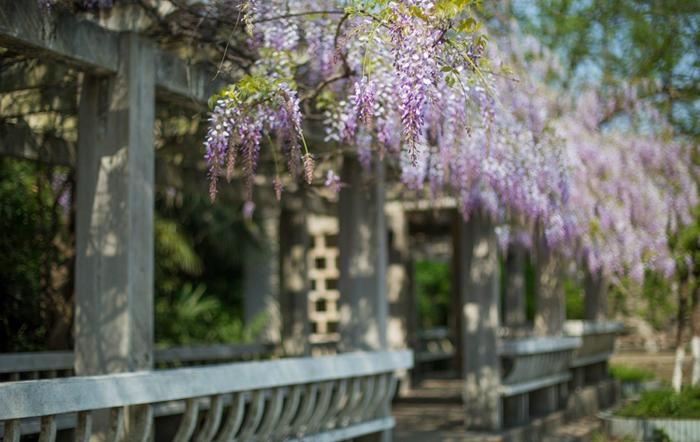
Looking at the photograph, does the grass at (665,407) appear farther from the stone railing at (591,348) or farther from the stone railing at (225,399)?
the stone railing at (591,348)

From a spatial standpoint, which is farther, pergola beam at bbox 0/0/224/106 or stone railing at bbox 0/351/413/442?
pergola beam at bbox 0/0/224/106

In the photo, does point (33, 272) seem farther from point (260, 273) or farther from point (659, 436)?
point (260, 273)

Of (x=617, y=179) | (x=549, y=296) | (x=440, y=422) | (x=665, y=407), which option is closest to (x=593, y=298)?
(x=549, y=296)

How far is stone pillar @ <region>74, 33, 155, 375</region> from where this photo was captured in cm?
428

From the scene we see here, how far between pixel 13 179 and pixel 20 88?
9.81 ft

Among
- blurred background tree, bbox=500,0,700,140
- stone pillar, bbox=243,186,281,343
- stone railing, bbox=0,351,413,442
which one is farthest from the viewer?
stone pillar, bbox=243,186,281,343

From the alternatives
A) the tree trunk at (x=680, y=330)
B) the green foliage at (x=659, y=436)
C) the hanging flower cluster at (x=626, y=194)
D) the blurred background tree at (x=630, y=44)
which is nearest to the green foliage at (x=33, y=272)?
the hanging flower cluster at (x=626, y=194)

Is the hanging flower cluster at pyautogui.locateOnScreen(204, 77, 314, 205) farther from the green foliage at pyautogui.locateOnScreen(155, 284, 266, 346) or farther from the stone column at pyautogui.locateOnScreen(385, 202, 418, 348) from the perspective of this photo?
the green foliage at pyautogui.locateOnScreen(155, 284, 266, 346)

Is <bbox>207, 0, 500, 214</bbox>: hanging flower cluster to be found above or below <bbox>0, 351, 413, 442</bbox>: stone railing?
above

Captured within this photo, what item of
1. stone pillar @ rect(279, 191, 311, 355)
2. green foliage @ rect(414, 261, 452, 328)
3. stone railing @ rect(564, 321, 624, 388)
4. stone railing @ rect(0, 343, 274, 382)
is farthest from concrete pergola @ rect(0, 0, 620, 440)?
green foliage @ rect(414, 261, 452, 328)

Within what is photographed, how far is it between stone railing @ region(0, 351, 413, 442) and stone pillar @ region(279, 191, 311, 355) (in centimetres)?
286

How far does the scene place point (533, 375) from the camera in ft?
28.4

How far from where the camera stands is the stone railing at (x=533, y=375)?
802 cm

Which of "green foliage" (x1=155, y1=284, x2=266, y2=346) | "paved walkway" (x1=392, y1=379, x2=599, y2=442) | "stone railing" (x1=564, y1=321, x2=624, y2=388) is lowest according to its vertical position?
"paved walkway" (x1=392, y1=379, x2=599, y2=442)
